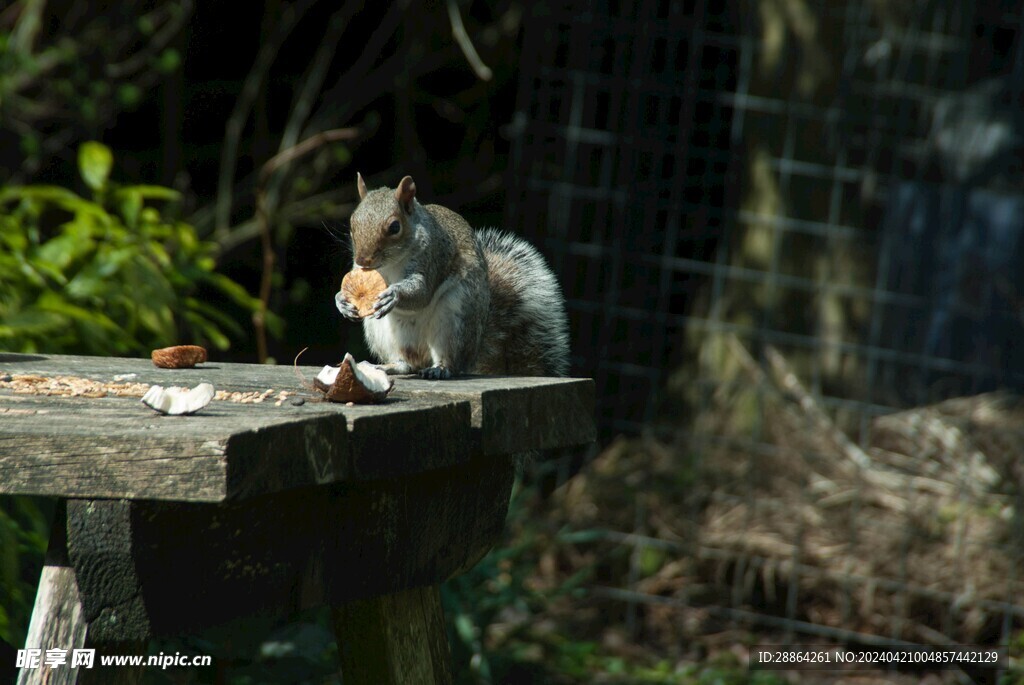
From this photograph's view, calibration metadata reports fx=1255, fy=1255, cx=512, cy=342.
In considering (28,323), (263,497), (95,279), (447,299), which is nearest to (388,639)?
(263,497)

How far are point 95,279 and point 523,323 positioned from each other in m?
0.88

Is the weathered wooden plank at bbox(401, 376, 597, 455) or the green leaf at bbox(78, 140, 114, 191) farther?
the green leaf at bbox(78, 140, 114, 191)

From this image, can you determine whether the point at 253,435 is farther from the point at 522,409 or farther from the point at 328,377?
the point at 522,409

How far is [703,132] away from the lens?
→ 3.97m

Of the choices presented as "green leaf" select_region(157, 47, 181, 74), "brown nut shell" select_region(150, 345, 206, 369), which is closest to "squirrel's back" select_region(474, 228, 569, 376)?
"brown nut shell" select_region(150, 345, 206, 369)

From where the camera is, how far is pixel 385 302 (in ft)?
6.40

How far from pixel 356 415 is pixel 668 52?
2.62 meters

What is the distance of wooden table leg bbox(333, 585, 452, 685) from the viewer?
1.73 meters

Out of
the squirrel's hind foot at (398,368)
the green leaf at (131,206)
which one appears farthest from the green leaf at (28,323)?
the squirrel's hind foot at (398,368)

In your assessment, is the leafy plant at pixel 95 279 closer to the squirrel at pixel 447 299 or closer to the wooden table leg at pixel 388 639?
the squirrel at pixel 447 299

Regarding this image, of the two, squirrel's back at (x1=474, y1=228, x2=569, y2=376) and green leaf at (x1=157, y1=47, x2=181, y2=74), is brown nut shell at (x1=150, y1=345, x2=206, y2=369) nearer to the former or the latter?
squirrel's back at (x1=474, y1=228, x2=569, y2=376)

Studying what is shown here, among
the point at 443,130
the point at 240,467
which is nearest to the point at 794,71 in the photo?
the point at 443,130

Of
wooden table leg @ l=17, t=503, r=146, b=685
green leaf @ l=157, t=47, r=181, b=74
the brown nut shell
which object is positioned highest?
green leaf @ l=157, t=47, r=181, b=74

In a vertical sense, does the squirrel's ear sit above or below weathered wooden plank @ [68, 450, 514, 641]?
above
